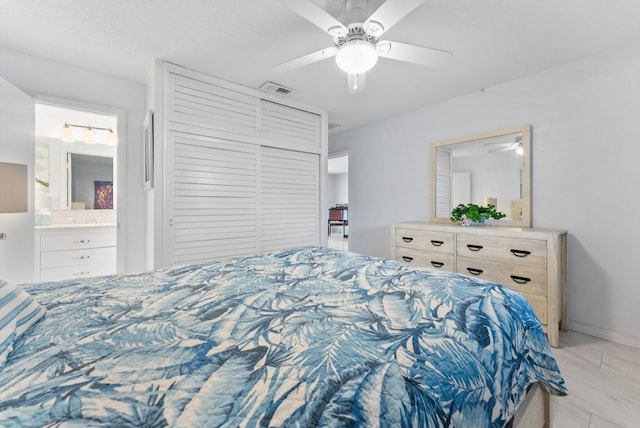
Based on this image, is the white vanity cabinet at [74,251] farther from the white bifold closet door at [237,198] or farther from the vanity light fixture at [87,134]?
the white bifold closet door at [237,198]

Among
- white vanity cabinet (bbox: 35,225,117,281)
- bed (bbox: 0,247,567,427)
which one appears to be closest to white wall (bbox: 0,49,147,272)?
white vanity cabinet (bbox: 35,225,117,281)

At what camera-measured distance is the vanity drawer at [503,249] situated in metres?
2.19

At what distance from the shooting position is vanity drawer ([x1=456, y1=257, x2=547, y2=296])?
217cm

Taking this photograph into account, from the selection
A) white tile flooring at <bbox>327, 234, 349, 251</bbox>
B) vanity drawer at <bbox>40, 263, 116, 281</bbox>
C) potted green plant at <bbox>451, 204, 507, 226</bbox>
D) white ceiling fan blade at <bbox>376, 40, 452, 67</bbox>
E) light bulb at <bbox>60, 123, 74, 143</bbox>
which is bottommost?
white tile flooring at <bbox>327, 234, 349, 251</bbox>

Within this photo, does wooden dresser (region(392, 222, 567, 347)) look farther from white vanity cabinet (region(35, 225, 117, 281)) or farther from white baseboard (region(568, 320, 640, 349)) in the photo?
white vanity cabinet (region(35, 225, 117, 281))

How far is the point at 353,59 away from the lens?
169 centimetres

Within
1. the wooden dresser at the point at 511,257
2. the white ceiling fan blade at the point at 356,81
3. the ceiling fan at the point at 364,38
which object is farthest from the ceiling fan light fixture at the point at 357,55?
the wooden dresser at the point at 511,257

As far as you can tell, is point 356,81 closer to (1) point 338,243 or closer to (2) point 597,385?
(2) point 597,385

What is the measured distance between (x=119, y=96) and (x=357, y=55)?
2.57 m

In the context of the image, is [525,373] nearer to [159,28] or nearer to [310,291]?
[310,291]

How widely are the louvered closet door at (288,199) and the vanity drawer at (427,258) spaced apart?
1.13m

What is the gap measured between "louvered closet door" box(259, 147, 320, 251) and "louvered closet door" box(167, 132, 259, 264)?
15 cm

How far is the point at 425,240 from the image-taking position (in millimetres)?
2963

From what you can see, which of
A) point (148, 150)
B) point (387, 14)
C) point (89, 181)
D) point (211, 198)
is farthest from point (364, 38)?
point (89, 181)
